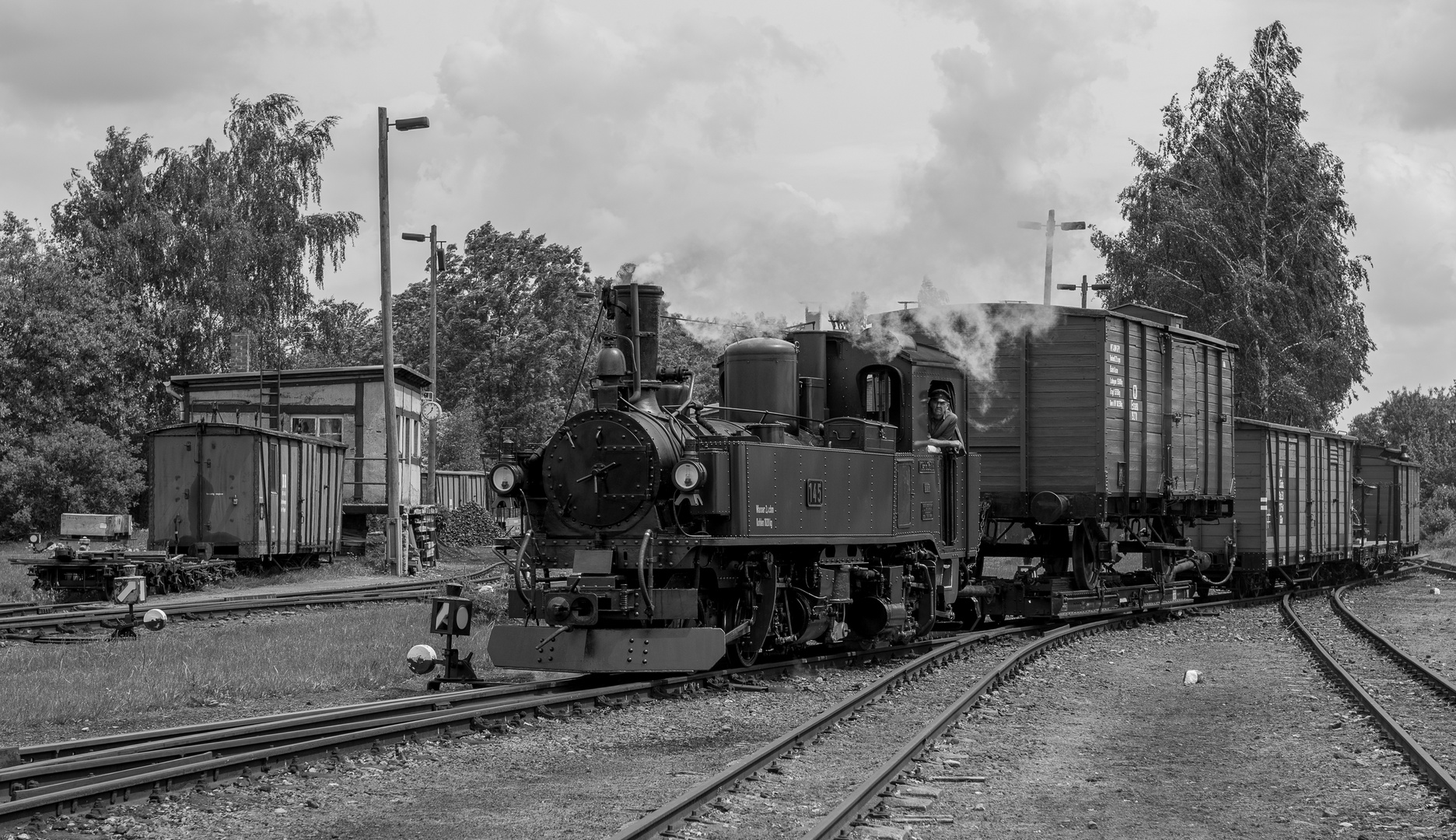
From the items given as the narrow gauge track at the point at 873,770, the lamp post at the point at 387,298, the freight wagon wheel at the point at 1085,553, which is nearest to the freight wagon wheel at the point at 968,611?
the freight wagon wheel at the point at 1085,553

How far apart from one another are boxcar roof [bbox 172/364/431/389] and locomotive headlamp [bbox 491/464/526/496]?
20.8 metres

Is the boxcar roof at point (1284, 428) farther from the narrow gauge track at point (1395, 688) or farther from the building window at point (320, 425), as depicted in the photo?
the building window at point (320, 425)

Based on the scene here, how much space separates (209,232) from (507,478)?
34468mm

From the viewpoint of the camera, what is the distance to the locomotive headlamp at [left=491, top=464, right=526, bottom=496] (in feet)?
41.0

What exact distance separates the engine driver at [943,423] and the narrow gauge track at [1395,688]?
13.5 feet

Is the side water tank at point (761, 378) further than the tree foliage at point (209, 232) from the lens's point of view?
No

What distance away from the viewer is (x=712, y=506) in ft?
38.0

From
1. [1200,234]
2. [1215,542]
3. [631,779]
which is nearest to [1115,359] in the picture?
[1215,542]

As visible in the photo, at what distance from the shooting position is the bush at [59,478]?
1421 inches

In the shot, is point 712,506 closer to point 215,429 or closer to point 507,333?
point 215,429

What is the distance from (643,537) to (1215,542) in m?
15.7

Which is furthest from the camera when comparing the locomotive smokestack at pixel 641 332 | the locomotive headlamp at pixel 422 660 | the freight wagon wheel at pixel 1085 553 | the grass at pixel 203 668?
the freight wagon wheel at pixel 1085 553

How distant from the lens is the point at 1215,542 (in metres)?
24.7

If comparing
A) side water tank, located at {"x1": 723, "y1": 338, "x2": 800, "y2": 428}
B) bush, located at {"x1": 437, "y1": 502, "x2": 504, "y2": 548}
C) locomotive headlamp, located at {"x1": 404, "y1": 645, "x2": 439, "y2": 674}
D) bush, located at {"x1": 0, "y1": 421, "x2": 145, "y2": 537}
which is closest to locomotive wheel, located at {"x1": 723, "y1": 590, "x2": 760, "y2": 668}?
side water tank, located at {"x1": 723, "y1": 338, "x2": 800, "y2": 428}
